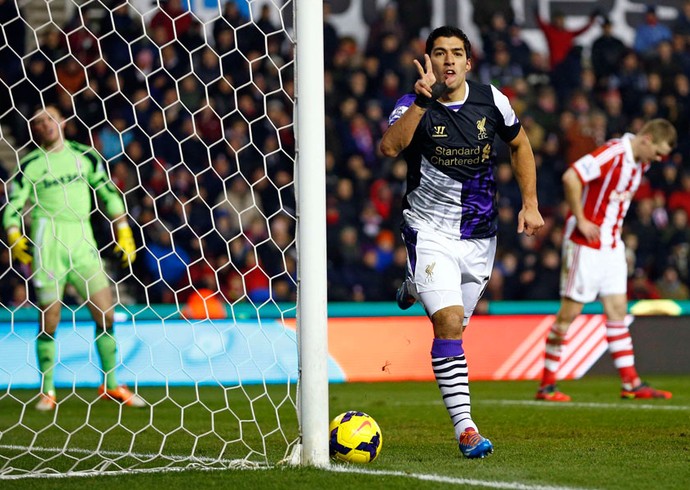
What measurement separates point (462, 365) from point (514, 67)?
425 inches

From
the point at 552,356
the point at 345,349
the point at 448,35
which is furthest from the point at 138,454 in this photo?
the point at 345,349

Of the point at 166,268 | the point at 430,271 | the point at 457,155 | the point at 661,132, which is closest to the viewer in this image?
the point at 430,271

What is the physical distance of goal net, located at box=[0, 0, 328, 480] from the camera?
5.09 metres

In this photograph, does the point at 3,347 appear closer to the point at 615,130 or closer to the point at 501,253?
the point at 501,253

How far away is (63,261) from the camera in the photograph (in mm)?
9125

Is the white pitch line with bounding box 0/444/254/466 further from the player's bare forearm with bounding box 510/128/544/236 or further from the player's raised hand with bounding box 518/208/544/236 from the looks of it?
the player's bare forearm with bounding box 510/128/544/236

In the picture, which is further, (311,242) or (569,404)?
(569,404)

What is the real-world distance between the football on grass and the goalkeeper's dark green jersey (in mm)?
3650

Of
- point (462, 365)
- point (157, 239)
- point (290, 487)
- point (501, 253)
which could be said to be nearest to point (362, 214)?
point (501, 253)

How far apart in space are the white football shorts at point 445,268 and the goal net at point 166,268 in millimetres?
601

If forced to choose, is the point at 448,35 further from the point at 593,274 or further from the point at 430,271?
the point at 593,274

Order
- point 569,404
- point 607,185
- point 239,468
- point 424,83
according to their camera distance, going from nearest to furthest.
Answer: point 239,468, point 424,83, point 569,404, point 607,185

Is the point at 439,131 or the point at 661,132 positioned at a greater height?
the point at 439,131

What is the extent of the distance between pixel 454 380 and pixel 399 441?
0.96 metres
